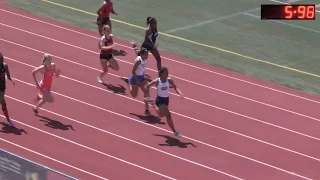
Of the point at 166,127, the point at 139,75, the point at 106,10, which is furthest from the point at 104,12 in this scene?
the point at 166,127

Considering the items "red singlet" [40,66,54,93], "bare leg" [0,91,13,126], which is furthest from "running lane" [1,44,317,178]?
"bare leg" [0,91,13,126]

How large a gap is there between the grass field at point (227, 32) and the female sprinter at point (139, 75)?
4.57m

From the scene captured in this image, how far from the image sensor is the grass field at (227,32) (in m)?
24.3

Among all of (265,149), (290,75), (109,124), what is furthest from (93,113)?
(290,75)

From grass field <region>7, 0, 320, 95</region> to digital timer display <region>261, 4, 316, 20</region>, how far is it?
Answer: 524 centimetres

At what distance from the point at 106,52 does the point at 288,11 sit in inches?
231

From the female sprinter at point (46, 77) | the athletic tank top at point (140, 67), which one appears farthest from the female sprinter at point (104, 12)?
the female sprinter at point (46, 77)

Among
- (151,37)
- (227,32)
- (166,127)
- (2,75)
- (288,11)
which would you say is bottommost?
(227,32)

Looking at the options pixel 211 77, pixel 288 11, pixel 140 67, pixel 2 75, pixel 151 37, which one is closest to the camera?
pixel 288 11

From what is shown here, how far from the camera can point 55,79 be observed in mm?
22312

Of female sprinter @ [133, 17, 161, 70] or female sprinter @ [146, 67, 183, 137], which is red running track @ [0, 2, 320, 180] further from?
female sprinter @ [133, 17, 161, 70]

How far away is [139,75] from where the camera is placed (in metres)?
20.0

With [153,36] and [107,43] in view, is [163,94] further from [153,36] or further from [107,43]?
[153,36]

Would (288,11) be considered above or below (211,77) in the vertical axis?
above
